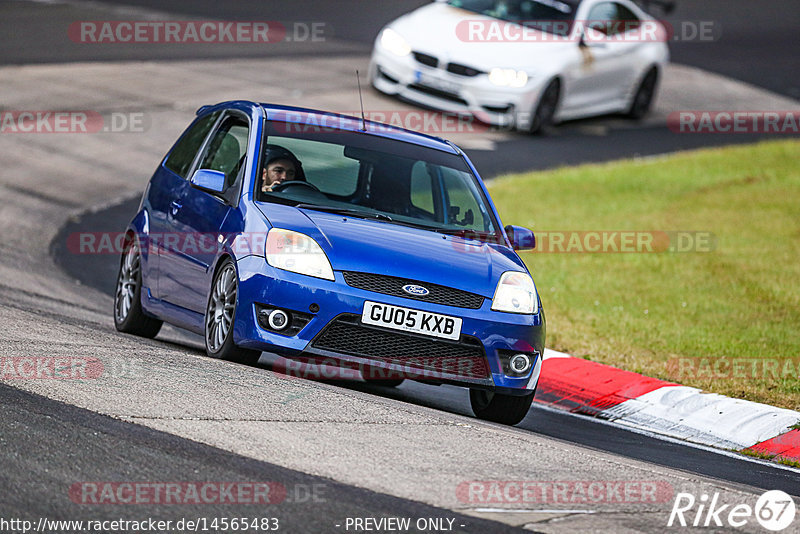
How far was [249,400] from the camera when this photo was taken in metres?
7.09

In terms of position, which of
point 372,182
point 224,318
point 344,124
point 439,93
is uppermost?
point 344,124

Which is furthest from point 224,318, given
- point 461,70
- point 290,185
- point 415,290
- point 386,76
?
point 386,76

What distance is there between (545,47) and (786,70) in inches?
367

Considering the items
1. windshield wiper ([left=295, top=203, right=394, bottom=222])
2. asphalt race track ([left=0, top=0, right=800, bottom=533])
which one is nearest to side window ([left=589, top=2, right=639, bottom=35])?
asphalt race track ([left=0, top=0, right=800, bottom=533])

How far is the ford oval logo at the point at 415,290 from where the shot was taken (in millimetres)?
7785

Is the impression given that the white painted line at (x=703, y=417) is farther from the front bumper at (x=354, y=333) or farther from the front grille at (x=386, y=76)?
the front grille at (x=386, y=76)

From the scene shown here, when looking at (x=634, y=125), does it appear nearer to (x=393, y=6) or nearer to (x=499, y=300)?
(x=393, y=6)

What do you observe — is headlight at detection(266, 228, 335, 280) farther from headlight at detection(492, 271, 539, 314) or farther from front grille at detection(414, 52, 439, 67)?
front grille at detection(414, 52, 439, 67)

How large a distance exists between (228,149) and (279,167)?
662mm

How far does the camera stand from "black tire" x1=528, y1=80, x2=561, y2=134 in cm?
2008

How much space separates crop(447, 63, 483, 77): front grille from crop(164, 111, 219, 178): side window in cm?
966

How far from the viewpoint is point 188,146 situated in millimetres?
9867

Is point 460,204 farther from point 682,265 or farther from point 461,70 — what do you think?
point 461,70

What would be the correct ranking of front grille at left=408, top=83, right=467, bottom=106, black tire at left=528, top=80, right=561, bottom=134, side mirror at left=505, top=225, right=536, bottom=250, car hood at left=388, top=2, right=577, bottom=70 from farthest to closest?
1. black tire at left=528, top=80, right=561, bottom=134
2. front grille at left=408, top=83, right=467, bottom=106
3. car hood at left=388, top=2, right=577, bottom=70
4. side mirror at left=505, top=225, right=536, bottom=250
